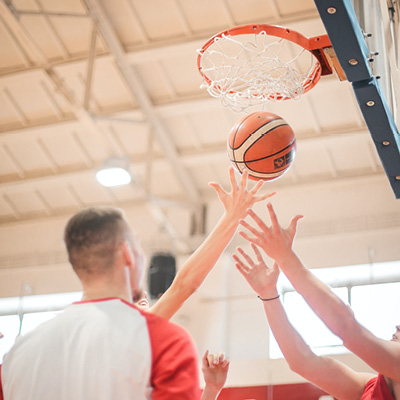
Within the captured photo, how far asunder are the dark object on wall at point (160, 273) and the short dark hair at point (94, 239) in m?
9.07

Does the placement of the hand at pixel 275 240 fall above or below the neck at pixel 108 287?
above

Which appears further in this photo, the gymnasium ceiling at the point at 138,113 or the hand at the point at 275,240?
the gymnasium ceiling at the point at 138,113

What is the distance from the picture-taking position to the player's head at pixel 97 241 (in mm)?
2135

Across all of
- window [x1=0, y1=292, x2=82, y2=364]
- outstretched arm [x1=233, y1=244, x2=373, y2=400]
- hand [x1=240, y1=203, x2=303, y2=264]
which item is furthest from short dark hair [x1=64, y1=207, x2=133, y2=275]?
window [x1=0, y1=292, x2=82, y2=364]

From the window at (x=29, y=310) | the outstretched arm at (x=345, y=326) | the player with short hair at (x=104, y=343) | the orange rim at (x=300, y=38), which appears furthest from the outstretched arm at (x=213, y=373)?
the window at (x=29, y=310)

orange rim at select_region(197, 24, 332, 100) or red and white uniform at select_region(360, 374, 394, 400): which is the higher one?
orange rim at select_region(197, 24, 332, 100)

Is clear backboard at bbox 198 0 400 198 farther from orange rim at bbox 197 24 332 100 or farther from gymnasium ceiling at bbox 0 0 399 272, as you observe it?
gymnasium ceiling at bbox 0 0 399 272

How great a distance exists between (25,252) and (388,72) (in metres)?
10.5

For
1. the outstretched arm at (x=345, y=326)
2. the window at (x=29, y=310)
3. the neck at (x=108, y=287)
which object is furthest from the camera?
the window at (x=29, y=310)

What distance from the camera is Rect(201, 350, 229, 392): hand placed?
3.58 m

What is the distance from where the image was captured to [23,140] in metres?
12.3

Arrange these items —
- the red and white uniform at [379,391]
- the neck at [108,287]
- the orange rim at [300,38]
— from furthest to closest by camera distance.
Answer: the orange rim at [300,38] < the red and white uniform at [379,391] < the neck at [108,287]

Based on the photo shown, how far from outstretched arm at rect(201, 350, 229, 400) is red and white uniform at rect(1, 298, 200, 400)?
1.61 m

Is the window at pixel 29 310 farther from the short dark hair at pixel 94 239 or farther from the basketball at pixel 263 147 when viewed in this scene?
the short dark hair at pixel 94 239
